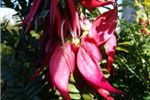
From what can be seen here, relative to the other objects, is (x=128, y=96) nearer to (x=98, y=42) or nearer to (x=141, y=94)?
(x=141, y=94)

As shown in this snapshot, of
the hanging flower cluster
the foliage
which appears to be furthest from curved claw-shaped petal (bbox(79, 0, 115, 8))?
the foliage

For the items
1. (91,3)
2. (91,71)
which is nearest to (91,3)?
(91,3)

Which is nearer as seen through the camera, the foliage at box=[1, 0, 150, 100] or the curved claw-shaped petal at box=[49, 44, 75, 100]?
the curved claw-shaped petal at box=[49, 44, 75, 100]

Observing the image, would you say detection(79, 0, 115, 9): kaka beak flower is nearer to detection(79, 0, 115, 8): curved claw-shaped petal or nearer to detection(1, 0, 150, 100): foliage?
detection(79, 0, 115, 8): curved claw-shaped petal

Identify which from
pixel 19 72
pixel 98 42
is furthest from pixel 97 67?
pixel 19 72

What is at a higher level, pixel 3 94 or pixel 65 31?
pixel 65 31

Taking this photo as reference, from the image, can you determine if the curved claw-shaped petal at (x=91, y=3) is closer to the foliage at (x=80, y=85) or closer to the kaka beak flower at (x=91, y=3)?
the kaka beak flower at (x=91, y=3)

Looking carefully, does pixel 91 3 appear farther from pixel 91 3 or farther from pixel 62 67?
pixel 62 67

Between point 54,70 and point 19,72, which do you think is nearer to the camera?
point 54,70
